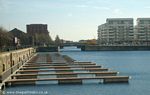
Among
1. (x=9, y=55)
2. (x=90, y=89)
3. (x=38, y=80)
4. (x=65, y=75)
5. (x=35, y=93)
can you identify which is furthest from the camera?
(x=9, y=55)

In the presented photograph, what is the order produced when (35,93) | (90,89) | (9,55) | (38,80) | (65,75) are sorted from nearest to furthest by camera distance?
(35,93), (90,89), (38,80), (65,75), (9,55)

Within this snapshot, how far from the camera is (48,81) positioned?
200 ft

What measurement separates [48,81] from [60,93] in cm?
1262

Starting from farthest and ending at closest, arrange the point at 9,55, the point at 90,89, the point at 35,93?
1. the point at 9,55
2. the point at 90,89
3. the point at 35,93

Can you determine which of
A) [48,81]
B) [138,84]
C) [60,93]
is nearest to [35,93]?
[60,93]

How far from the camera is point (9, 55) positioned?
7244 cm

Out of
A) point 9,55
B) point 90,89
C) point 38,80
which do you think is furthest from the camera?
point 9,55

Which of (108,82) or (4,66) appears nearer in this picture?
(108,82)

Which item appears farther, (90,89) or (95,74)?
(95,74)

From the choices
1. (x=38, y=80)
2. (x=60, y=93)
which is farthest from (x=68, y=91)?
(x=38, y=80)

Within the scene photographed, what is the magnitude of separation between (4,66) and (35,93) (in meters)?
17.4

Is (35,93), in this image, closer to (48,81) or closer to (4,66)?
(48,81)

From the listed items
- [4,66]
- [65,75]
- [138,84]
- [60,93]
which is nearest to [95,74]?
[65,75]

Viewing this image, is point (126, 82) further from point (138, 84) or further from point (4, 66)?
point (4, 66)
